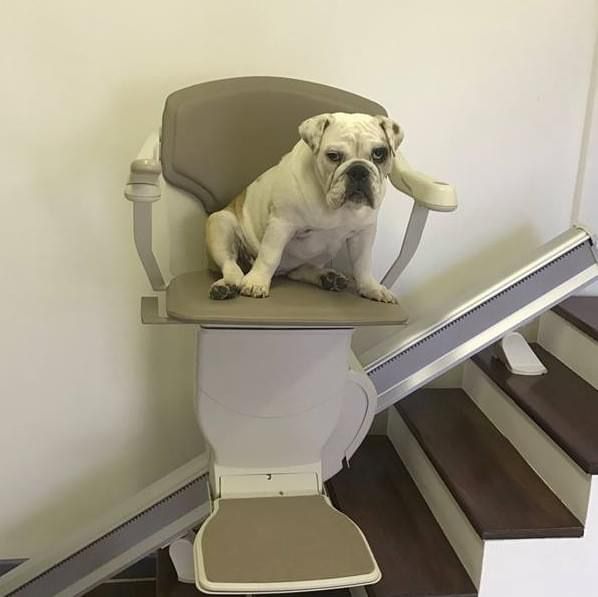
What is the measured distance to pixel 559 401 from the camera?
2.02 metres

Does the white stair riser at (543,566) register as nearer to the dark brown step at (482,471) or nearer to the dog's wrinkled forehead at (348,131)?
the dark brown step at (482,471)

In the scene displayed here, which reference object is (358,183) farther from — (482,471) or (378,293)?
(482,471)

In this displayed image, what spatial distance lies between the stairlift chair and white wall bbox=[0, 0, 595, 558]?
272 mm

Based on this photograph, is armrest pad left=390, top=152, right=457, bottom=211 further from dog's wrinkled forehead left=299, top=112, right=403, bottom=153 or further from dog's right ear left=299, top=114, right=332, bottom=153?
dog's right ear left=299, top=114, right=332, bottom=153

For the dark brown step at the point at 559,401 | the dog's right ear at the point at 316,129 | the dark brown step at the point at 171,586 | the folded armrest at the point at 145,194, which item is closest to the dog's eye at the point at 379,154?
the dog's right ear at the point at 316,129

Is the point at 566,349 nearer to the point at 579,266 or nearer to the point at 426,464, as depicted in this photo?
the point at 579,266

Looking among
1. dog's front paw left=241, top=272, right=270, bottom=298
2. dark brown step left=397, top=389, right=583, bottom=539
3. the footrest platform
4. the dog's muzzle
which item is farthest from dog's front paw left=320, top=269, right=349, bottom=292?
dark brown step left=397, top=389, right=583, bottom=539

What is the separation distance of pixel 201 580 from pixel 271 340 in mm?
472

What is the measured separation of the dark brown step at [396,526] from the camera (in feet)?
5.76

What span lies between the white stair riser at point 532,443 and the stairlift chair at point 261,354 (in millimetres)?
411

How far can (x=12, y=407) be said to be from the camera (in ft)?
7.34

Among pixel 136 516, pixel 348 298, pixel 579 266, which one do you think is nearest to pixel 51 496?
pixel 136 516

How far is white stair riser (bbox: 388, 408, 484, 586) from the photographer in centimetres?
177

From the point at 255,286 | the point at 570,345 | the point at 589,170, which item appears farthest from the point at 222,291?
the point at 589,170
